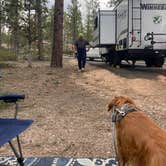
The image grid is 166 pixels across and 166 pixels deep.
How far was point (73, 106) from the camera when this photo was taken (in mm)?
9852

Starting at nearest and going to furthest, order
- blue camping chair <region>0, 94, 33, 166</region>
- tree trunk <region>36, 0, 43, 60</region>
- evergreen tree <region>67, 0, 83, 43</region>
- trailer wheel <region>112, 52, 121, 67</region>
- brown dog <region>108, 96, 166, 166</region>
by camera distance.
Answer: brown dog <region>108, 96, 166, 166</region>, blue camping chair <region>0, 94, 33, 166</region>, trailer wheel <region>112, 52, 121, 67</region>, tree trunk <region>36, 0, 43, 60</region>, evergreen tree <region>67, 0, 83, 43</region>

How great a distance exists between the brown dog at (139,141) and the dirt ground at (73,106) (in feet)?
7.72

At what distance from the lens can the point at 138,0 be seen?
60.6 ft

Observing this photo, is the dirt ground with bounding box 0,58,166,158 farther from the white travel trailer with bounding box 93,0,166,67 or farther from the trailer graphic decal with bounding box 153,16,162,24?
the trailer graphic decal with bounding box 153,16,162,24

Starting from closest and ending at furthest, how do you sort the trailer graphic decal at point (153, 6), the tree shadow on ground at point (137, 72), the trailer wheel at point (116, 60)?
the tree shadow on ground at point (137, 72), the trailer graphic decal at point (153, 6), the trailer wheel at point (116, 60)

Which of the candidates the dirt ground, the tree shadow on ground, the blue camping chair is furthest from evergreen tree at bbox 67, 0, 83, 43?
the blue camping chair

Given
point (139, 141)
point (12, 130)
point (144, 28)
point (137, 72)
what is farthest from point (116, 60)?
point (139, 141)

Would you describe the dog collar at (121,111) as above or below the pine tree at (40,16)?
below

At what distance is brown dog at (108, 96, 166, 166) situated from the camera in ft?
11.5

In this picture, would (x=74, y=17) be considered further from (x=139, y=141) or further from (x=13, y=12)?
(x=139, y=141)

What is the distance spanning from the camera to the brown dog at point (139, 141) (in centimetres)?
351

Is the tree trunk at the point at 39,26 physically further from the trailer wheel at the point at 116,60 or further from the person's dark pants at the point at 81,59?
the person's dark pants at the point at 81,59

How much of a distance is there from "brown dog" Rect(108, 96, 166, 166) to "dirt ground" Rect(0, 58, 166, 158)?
2.35 meters

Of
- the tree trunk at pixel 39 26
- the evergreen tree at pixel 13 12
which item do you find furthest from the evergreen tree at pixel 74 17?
the evergreen tree at pixel 13 12
